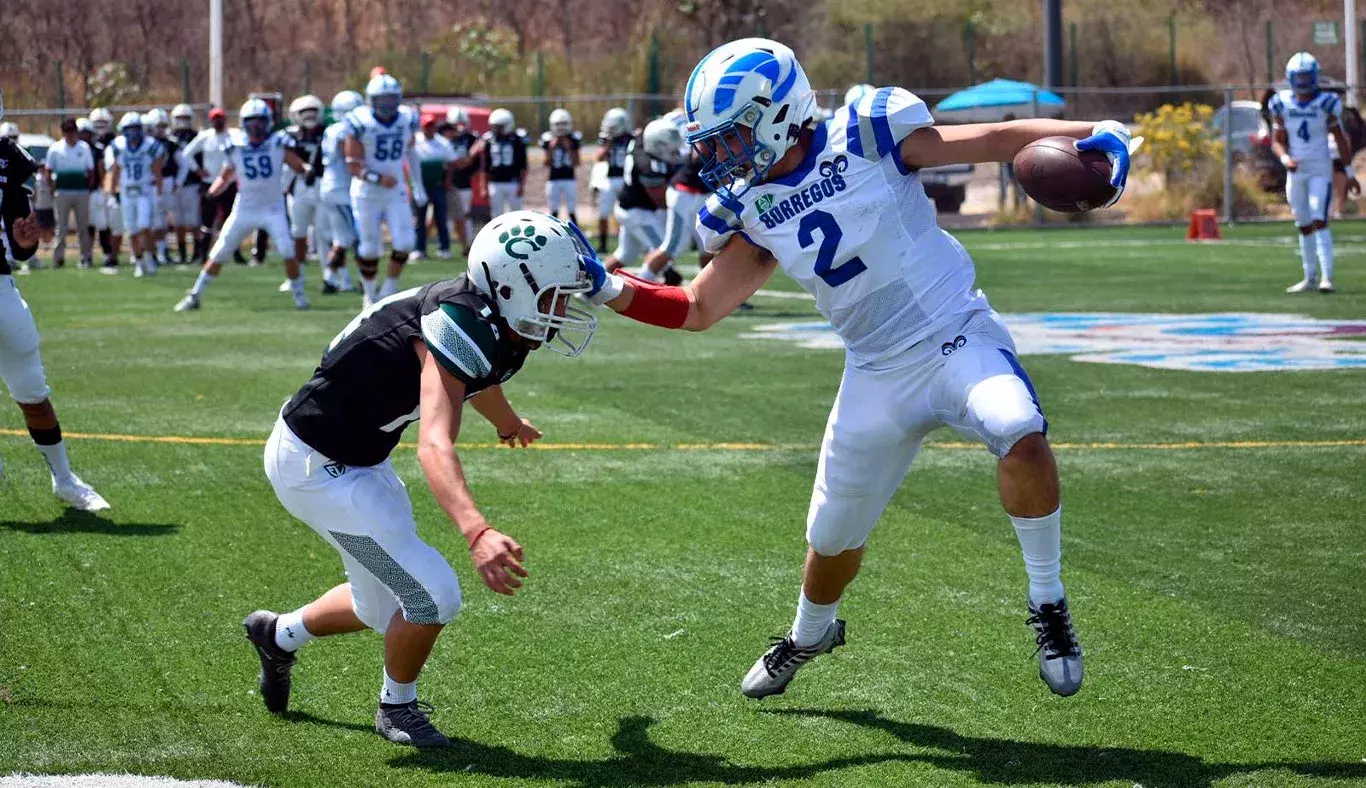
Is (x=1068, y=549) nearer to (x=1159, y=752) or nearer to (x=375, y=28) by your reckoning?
(x=1159, y=752)

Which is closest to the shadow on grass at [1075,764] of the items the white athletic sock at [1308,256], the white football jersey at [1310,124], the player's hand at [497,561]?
the player's hand at [497,561]

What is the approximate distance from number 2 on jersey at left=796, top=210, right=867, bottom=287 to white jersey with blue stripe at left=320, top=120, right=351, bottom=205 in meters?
14.2

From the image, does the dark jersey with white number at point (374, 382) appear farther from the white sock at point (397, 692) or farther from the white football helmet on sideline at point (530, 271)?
the white sock at point (397, 692)

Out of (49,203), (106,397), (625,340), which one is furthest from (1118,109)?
(106,397)

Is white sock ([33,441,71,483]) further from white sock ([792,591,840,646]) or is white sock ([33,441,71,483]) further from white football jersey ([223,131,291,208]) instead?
white football jersey ([223,131,291,208])

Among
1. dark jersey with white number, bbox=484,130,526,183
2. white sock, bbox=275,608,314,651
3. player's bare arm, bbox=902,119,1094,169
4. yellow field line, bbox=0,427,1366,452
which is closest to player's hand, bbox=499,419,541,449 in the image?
white sock, bbox=275,608,314,651

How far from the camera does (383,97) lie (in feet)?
55.6

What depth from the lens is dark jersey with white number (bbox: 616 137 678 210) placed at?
58.3 ft

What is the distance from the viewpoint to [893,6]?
5356 cm

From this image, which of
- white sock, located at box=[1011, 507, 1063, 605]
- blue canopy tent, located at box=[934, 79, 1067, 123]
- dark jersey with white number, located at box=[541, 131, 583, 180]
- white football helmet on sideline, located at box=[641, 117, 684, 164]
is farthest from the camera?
blue canopy tent, located at box=[934, 79, 1067, 123]

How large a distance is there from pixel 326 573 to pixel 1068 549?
9.76 feet

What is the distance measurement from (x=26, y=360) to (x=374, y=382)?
3774 mm

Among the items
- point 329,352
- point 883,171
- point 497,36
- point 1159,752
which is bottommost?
point 1159,752

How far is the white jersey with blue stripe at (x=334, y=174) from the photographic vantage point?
Result: 18.7 meters
